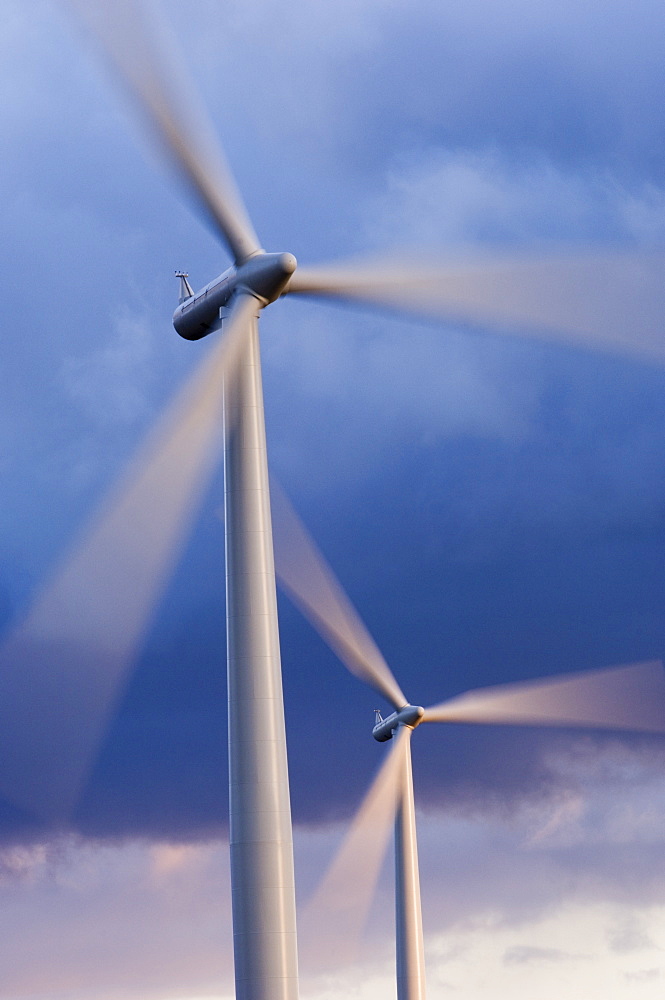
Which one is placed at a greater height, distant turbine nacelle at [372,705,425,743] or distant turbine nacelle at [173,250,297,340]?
distant turbine nacelle at [372,705,425,743]

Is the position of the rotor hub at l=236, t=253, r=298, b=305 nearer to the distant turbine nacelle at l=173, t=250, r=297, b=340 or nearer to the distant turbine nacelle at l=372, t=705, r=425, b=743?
the distant turbine nacelle at l=173, t=250, r=297, b=340

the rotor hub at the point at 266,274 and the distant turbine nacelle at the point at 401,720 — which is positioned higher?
the distant turbine nacelle at the point at 401,720

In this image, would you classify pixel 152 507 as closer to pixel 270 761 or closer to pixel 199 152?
pixel 270 761

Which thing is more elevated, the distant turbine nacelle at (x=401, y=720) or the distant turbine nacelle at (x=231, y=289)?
the distant turbine nacelle at (x=401, y=720)

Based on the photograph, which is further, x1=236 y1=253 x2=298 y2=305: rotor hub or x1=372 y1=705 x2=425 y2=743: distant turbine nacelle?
x1=372 y1=705 x2=425 y2=743: distant turbine nacelle

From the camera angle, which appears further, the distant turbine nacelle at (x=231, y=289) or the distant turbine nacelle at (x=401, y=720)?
the distant turbine nacelle at (x=401, y=720)

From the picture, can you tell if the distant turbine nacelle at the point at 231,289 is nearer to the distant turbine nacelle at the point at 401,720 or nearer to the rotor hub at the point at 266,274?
the rotor hub at the point at 266,274

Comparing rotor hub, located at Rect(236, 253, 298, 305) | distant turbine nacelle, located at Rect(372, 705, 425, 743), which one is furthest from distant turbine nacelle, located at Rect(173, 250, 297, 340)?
distant turbine nacelle, located at Rect(372, 705, 425, 743)

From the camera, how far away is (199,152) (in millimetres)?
29984

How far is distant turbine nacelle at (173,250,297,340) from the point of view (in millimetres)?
31078

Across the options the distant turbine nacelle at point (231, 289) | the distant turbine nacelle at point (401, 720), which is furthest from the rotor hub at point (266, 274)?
the distant turbine nacelle at point (401, 720)

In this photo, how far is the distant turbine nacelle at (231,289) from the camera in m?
31.1

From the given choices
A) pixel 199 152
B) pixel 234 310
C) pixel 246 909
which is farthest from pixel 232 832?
pixel 199 152

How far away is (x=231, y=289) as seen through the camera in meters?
31.8
